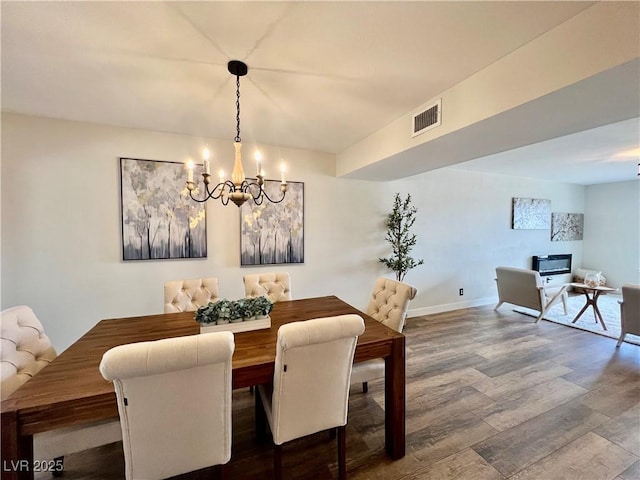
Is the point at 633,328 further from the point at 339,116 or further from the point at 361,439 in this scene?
the point at 339,116

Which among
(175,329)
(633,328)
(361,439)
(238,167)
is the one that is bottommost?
(361,439)

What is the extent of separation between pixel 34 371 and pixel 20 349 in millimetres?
153

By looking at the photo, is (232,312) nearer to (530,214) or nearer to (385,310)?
(385,310)

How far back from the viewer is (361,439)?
6.31 feet

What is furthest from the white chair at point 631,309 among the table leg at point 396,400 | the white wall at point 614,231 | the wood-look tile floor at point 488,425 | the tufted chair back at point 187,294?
the tufted chair back at point 187,294

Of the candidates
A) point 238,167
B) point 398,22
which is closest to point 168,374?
point 238,167

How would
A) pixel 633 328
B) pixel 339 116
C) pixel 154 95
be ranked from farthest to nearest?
pixel 633 328, pixel 339 116, pixel 154 95

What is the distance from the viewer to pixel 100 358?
1.51 metres

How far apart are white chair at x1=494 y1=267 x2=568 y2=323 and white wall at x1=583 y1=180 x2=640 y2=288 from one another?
3119mm

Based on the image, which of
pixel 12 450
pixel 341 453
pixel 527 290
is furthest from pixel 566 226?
pixel 12 450

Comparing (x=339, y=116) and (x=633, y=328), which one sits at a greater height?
(x=339, y=116)

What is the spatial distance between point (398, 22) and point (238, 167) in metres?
1.27

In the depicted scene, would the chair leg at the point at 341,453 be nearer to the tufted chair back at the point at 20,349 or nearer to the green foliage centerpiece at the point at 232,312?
the green foliage centerpiece at the point at 232,312

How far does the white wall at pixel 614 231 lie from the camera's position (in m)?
5.94
